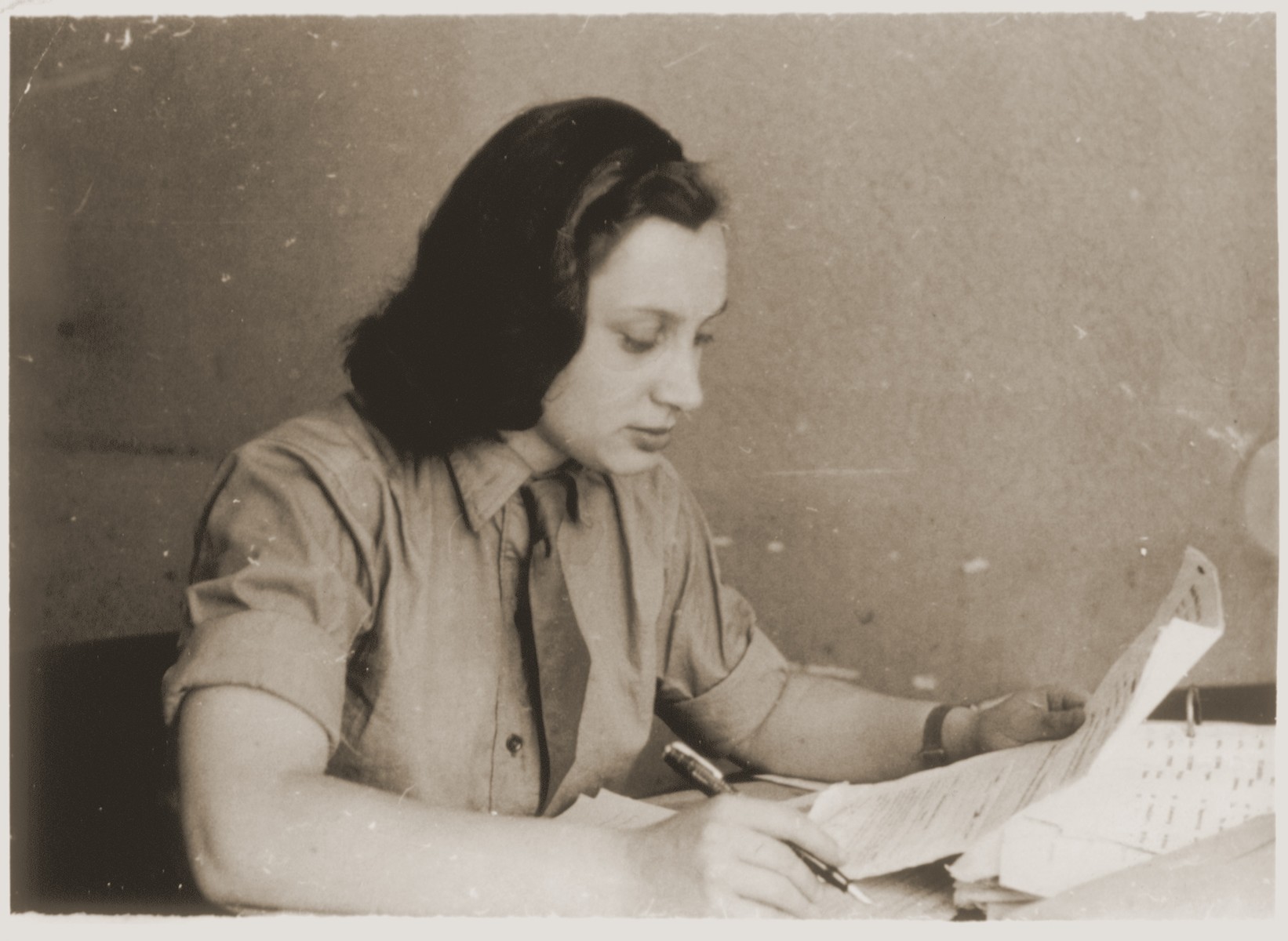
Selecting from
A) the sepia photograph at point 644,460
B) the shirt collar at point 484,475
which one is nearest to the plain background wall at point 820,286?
the sepia photograph at point 644,460

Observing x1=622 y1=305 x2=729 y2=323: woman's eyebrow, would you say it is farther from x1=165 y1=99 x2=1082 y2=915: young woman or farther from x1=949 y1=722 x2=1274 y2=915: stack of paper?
x1=949 y1=722 x2=1274 y2=915: stack of paper

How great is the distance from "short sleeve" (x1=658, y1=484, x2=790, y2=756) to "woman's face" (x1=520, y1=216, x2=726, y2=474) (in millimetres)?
117

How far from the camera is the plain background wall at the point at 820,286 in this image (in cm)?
87

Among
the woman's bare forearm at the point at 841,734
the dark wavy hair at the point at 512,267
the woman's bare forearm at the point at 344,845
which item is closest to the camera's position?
the woman's bare forearm at the point at 344,845

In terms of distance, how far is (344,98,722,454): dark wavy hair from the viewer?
821 millimetres

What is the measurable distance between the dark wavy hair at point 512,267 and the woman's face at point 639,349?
1 cm

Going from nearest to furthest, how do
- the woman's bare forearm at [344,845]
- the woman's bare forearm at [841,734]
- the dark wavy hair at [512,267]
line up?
the woman's bare forearm at [344,845]
the dark wavy hair at [512,267]
the woman's bare forearm at [841,734]

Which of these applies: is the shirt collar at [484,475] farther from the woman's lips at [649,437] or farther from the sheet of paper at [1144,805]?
the sheet of paper at [1144,805]

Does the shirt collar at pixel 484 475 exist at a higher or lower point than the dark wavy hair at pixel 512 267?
lower

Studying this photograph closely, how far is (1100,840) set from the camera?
29.0 inches

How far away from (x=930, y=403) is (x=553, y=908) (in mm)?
471

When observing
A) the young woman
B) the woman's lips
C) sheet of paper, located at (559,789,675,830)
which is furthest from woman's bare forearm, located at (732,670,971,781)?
the woman's lips

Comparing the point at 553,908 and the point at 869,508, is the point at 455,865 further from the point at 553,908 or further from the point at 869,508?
the point at 869,508

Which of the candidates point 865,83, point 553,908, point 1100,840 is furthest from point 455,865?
point 865,83
